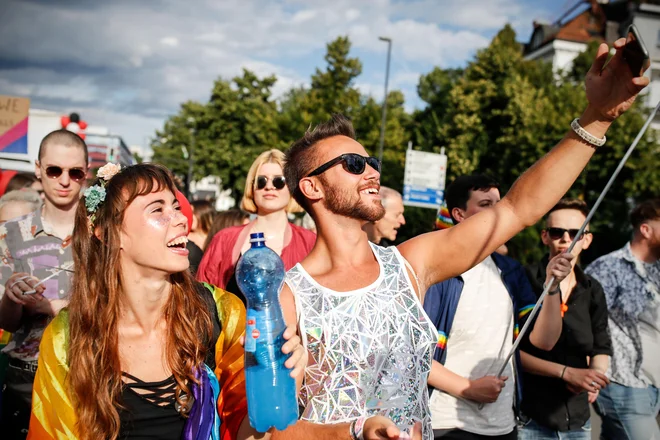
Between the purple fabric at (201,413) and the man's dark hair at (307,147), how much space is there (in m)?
0.92

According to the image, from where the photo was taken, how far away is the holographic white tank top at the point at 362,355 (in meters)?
2.14

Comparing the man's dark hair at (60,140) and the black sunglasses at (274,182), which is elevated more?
the man's dark hair at (60,140)

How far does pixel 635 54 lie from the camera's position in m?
2.05

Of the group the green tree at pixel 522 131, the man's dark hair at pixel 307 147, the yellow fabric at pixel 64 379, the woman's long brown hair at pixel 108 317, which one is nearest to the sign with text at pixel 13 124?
the woman's long brown hair at pixel 108 317

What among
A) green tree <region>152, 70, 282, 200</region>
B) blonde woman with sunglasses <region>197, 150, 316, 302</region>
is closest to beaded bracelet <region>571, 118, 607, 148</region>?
blonde woman with sunglasses <region>197, 150, 316, 302</region>

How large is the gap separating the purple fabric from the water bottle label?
690 millimetres

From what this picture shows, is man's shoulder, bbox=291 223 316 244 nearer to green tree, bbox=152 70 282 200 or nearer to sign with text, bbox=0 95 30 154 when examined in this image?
sign with text, bbox=0 95 30 154

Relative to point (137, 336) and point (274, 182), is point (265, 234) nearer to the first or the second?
point (274, 182)

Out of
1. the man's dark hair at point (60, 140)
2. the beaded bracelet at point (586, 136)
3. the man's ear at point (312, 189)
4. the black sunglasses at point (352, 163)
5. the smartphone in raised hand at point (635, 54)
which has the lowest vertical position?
the man's ear at point (312, 189)

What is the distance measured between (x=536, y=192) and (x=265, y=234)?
9.19 feet

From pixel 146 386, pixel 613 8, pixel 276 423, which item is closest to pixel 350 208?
pixel 276 423

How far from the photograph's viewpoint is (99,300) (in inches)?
100.0

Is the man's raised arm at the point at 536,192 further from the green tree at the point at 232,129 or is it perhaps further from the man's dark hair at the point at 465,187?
the green tree at the point at 232,129

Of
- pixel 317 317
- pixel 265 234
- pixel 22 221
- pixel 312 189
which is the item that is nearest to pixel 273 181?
pixel 265 234
